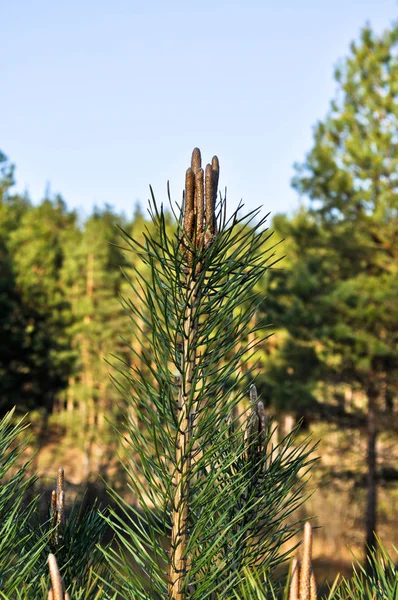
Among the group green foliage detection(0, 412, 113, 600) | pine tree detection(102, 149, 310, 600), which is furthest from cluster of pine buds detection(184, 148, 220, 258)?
green foliage detection(0, 412, 113, 600)

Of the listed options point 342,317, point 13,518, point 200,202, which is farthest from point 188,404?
point 342,317

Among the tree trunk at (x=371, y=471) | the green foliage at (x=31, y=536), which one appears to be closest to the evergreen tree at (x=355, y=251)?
the tree trunk at (x=371, y=471)

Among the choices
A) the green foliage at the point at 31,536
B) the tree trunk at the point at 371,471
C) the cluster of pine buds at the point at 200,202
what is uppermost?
the cluster of pine buds at the point at 200,202

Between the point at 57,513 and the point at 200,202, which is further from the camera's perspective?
the point at 57,513

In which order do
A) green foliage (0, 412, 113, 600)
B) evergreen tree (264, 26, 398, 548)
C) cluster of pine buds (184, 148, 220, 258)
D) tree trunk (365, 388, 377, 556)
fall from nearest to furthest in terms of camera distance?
1. cluster of pine buds (184, 148, 220, 258)
2. green foliage (0, 412, 113, 600)
3. evergreen tree (264, 26, 398, 548)
4. tree trunk (365, 388, 377, 556)

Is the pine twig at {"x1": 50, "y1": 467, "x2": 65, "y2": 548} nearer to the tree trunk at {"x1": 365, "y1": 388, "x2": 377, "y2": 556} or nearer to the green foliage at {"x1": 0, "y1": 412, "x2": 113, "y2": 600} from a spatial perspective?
the green foliage at {"x1": 0, "y1": 412, "x2": 113, "y2": 600}

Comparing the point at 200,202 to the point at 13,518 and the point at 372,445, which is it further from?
the point at 372,445

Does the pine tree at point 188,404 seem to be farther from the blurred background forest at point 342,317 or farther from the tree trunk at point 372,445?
the tree trunk at point 372,445

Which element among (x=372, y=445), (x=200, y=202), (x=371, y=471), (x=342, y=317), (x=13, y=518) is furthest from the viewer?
(x=371, y=471)

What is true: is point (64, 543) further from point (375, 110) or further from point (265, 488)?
point (375, 110)

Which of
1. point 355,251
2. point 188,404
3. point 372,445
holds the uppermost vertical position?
point 355,251

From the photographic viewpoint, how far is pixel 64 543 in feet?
4.79

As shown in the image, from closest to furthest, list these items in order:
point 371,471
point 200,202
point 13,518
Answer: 1. point 200,202
2. point 13,518
3. point 371,471

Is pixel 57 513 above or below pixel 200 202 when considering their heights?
below
